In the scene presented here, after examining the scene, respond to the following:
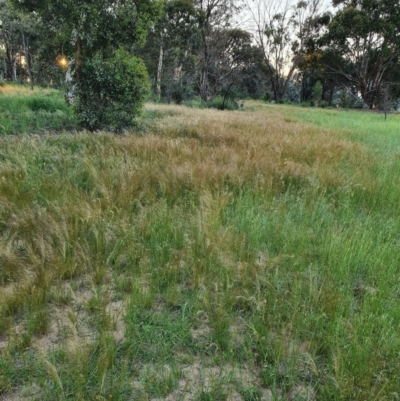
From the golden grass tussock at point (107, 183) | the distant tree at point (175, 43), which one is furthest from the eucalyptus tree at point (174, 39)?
the golden grass tussock at point (107, 183)

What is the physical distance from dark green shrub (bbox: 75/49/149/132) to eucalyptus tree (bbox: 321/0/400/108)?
32.8 meters

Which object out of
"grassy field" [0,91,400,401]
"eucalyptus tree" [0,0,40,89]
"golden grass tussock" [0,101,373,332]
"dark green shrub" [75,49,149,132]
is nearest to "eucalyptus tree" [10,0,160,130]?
"dark green shrub" [75,49,149,132]

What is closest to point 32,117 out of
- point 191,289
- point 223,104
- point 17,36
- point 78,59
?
point 78,59

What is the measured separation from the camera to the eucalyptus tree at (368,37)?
105 ft

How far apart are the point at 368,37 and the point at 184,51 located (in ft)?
70.5

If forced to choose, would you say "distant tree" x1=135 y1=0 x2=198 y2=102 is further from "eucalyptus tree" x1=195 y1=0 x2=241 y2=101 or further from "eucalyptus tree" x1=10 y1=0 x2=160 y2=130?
"eucalyptus tree" x1=10 y1=0 x2=160 y2=130

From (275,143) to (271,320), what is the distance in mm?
5823

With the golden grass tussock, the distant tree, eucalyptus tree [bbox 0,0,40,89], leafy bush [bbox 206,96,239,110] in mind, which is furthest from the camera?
eucalyptus tree [bbox 0,0,40,89]

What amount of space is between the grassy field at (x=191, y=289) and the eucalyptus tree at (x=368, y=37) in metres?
36.3

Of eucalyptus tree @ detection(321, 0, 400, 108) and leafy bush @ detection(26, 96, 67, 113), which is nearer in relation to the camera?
leafy bush @ detection(26, 96, 67, 113)

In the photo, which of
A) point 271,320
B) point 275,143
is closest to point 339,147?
point 275,143

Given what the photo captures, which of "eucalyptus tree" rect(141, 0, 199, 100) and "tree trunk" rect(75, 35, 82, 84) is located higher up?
"eucalyptus tree" rect(141, 0, 199, 100)

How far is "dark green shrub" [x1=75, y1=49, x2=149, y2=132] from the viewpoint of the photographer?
8.05 metres

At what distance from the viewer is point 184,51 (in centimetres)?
3067
